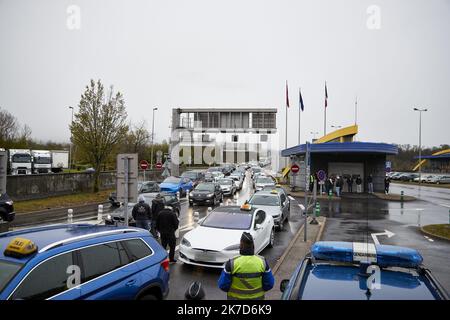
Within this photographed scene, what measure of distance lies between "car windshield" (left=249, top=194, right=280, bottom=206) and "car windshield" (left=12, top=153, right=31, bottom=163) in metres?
32.8

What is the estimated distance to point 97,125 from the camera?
27.2 metres

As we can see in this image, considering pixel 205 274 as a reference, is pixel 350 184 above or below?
above

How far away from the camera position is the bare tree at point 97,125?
26906 mm

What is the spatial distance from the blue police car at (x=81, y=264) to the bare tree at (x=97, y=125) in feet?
77.0

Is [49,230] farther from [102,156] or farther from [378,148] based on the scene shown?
[378,148]

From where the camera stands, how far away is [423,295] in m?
3.61

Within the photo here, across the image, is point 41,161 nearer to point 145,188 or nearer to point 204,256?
point 145,188

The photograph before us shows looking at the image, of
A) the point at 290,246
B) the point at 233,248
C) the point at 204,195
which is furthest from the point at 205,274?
the point at 204,195

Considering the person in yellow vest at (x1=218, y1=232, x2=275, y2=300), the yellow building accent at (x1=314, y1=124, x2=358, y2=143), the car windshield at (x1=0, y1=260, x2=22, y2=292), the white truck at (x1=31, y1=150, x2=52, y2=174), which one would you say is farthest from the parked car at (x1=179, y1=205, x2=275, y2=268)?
the white truck at (x1=31, y1=150, x2=52, y2=174)

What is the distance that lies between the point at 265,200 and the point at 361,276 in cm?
1169

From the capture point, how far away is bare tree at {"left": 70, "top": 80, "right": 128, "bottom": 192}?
26.9 m

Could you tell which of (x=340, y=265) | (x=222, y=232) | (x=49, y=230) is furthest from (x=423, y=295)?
(x=222, y=232)

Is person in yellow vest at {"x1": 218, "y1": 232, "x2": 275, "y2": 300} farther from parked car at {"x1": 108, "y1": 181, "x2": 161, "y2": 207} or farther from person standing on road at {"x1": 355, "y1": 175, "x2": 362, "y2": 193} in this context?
person standing on road at {"x1": 355, "y1": 175, "x2": 362, "y2": 193}

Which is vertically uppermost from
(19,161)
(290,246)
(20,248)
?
(19,161)
